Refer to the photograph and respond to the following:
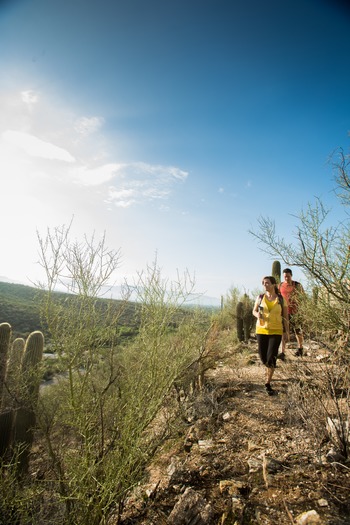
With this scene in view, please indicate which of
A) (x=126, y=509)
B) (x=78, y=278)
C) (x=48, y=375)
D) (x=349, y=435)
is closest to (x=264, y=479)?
(x=349, y=435)

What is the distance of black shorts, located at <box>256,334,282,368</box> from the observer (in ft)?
13.5

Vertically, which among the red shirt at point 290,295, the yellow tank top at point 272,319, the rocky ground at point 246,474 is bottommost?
the rocky ground at point 246,474

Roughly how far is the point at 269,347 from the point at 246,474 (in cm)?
168

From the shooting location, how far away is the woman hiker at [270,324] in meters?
4.12

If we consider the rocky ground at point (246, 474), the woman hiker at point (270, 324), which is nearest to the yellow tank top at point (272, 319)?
the woman hiker at point (270, 324)

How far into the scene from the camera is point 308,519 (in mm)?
2098

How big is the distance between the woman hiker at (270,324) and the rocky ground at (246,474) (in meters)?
0.66

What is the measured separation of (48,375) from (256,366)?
12.2 meters

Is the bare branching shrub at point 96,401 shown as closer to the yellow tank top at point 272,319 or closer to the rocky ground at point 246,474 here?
the rocky ground at point 246,474

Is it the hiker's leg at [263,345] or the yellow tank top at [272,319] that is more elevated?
the yellow tank top at [272,319]

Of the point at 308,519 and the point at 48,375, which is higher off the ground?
the point at 308,519

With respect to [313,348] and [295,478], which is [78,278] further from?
[313,348]

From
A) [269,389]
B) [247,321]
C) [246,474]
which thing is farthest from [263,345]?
[247,321]

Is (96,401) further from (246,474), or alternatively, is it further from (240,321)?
(240,321)
